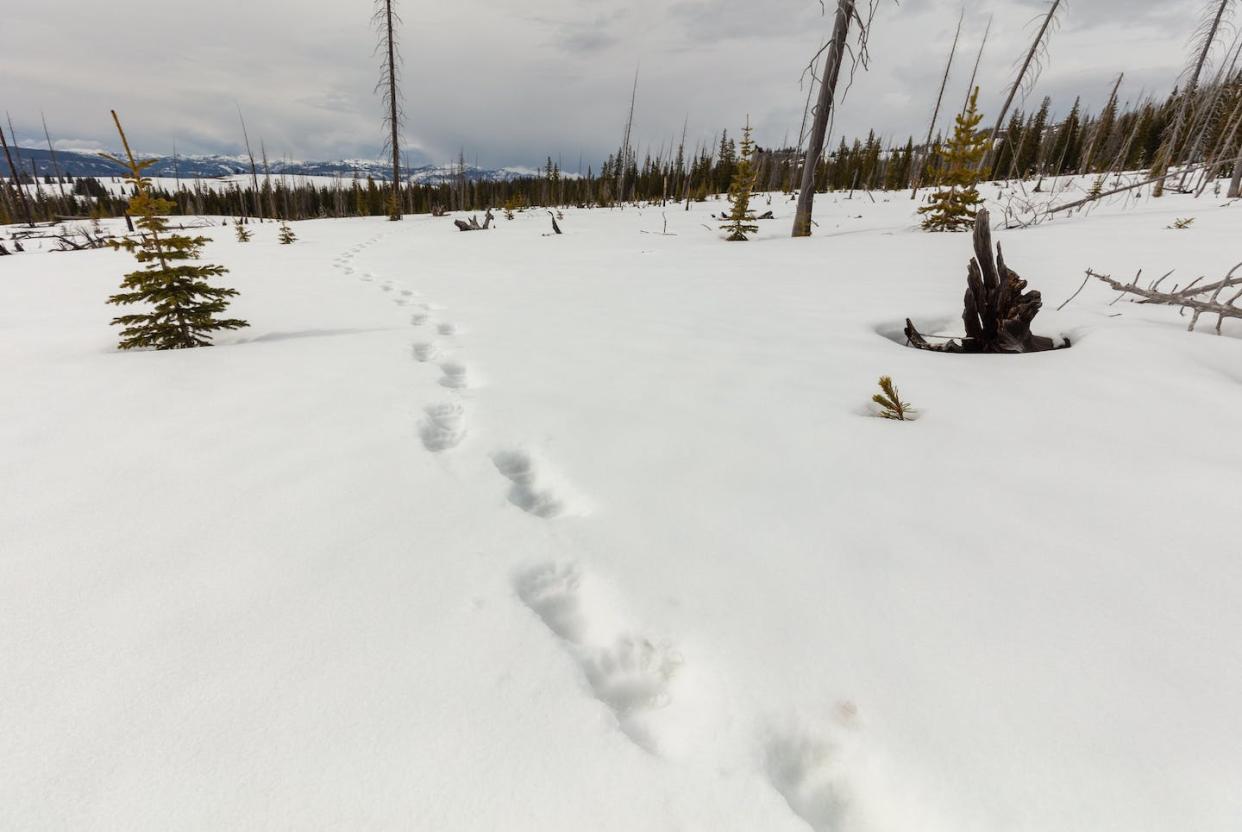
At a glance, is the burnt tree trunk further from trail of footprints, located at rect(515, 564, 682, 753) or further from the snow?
trail of footprints, located at rect(515, 564, 682, 753)

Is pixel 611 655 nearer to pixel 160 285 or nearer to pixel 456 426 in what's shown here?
pixel 456 426

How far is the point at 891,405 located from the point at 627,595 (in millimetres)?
1650

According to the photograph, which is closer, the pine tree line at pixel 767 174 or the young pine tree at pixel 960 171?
the young pine tree at pixel 960 171

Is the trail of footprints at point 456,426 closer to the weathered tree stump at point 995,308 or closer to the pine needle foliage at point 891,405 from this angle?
the pine needle foliage at point 891,405

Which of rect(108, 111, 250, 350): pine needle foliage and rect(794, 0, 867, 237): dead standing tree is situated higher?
rect(794, 0, 867, 237): dead standing tree

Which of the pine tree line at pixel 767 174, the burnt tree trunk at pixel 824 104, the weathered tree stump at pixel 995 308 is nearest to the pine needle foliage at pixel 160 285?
the weathered tree stump at pixel 995 308

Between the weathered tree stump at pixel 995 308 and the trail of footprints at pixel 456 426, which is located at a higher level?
the weathered tree stump at pixel 995 308

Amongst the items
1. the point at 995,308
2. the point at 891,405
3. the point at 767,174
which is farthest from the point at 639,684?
the point at 767,174

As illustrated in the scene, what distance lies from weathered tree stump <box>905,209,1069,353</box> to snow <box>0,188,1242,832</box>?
0.35m

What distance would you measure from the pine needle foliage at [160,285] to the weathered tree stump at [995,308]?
16.4ft

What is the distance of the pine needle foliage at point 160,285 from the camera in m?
3.39

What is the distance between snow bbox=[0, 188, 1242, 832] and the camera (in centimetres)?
95

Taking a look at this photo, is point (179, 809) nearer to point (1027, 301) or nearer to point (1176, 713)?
point (1176, 713)

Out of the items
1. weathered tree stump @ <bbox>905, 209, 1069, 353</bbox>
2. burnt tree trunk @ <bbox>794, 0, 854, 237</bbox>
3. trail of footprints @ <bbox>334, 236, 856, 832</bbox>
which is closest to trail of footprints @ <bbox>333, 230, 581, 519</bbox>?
trail of footprints @ <bbox>334, 236, 856, 832</bbox>
